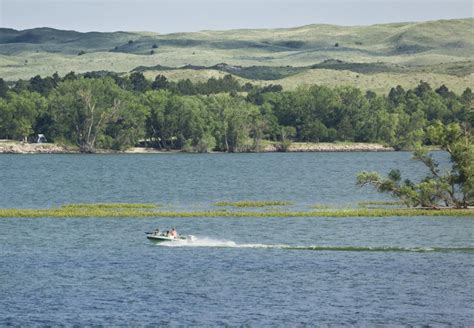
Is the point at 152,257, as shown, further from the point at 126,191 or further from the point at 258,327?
the point at 126,191

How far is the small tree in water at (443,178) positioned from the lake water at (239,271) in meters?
3.19

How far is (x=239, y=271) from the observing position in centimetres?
6825

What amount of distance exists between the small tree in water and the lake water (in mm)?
3185

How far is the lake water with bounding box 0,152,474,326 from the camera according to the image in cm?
5672

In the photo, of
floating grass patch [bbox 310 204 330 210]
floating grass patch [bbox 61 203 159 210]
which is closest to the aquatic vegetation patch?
floating grass patch [bbox 61 203 159 210]

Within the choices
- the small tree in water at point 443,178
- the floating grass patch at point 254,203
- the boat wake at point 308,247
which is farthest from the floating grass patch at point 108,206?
the boat wake at point 308,247

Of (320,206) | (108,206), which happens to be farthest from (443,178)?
(108,206)

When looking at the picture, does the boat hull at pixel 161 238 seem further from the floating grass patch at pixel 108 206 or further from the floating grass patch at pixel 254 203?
the floating grass patch at pixel 254 203

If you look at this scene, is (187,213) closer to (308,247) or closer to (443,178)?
(443,178)

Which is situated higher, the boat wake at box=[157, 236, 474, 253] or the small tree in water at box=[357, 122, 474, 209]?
the small tree in water at box=[357, 122, 474, 209]

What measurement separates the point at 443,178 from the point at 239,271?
30.5 meters

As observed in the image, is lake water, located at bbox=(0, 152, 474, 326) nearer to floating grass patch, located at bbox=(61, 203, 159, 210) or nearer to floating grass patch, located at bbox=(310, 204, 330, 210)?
floating grass patch, located at bbox=(310, 204, 330, 210)

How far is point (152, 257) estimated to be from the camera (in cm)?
7419

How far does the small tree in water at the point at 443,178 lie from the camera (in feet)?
304
